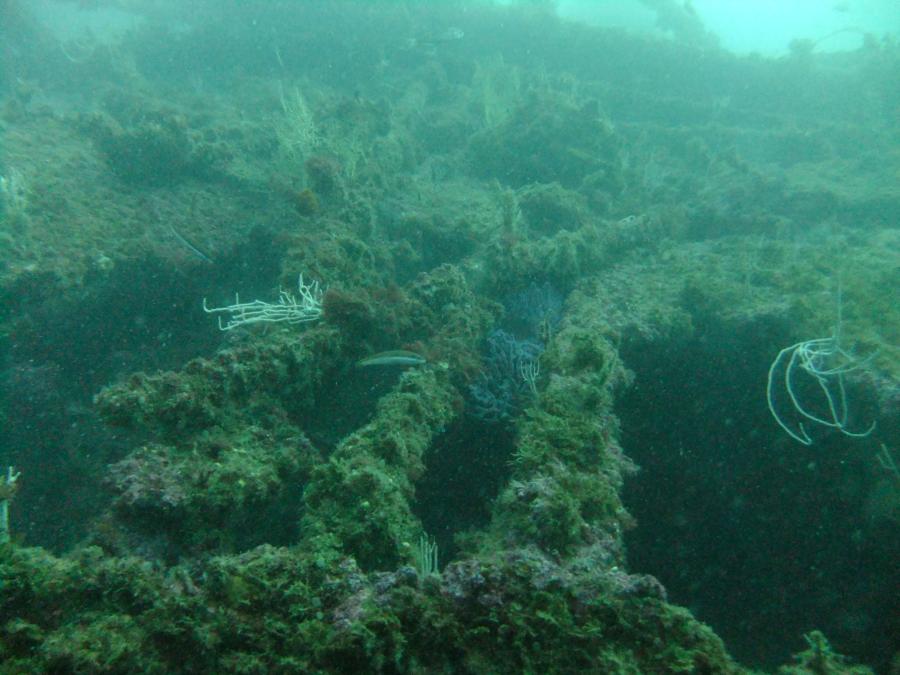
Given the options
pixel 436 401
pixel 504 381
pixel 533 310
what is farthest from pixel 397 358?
pixel 533 310

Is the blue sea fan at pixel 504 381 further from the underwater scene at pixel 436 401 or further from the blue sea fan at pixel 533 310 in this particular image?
the blue sea fan at pixel 533 310

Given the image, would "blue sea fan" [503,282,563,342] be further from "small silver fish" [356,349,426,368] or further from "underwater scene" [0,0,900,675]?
"small silver fish" [356,349,426,368]

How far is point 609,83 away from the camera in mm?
17828

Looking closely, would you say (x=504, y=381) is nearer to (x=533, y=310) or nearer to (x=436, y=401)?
(x=436, y=401)

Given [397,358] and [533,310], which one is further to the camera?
[533,310]

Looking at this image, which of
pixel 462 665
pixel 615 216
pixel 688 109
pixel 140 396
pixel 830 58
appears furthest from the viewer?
pixel 830 58

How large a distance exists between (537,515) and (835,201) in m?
12.2

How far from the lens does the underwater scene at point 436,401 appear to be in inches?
69.7

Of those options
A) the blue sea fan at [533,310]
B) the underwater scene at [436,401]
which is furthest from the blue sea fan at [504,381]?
the blue sea fan at [533,310]

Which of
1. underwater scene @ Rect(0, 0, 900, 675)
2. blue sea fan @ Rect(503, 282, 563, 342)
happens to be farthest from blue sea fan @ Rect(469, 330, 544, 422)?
blue sea fan @ Rect(503, 282, 563, 342)

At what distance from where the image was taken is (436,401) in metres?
4.16

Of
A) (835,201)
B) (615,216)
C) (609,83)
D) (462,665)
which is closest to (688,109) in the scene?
(609,83)

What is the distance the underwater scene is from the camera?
177 cm

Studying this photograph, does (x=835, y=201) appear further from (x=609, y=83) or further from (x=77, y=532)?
(x=77, y=532)
